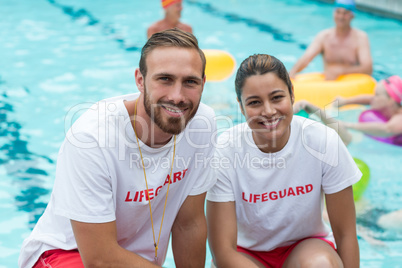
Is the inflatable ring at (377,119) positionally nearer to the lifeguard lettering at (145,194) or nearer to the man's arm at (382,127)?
the man's arm at (382,127)

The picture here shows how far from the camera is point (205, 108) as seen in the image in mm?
2326

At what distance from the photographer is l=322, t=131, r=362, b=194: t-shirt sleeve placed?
89.3 inches

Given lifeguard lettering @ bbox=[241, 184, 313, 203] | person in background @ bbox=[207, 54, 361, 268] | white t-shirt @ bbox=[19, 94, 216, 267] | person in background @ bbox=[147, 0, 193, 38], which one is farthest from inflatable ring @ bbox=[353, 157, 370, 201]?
person in background @ bbox=[147, 0, 193, 38]

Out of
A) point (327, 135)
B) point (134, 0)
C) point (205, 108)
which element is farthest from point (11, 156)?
point (134, 0)

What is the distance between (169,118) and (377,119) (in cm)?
303

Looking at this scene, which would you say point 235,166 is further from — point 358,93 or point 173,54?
point 358,93

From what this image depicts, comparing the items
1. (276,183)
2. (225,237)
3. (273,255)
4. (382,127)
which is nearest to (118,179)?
(225,237)

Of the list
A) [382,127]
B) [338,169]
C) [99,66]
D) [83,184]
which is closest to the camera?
[83,184]

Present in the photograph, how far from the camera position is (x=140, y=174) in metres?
2.14

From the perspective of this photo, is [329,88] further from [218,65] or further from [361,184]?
[361,184]

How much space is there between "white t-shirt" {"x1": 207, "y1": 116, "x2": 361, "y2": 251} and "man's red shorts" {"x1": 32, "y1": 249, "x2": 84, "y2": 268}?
2.09 ft

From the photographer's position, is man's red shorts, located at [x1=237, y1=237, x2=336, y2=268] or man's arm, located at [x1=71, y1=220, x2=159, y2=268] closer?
man's arm, located at [x1=71, y1=220, x2=159, y2=268]

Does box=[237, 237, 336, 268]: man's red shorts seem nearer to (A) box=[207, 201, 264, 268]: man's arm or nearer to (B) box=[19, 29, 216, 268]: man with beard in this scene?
(A) box=[207, 201, 264, 268]: man's arm

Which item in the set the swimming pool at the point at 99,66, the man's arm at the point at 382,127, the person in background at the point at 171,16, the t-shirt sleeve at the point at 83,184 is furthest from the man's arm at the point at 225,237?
the person in background at the point at 171,16
